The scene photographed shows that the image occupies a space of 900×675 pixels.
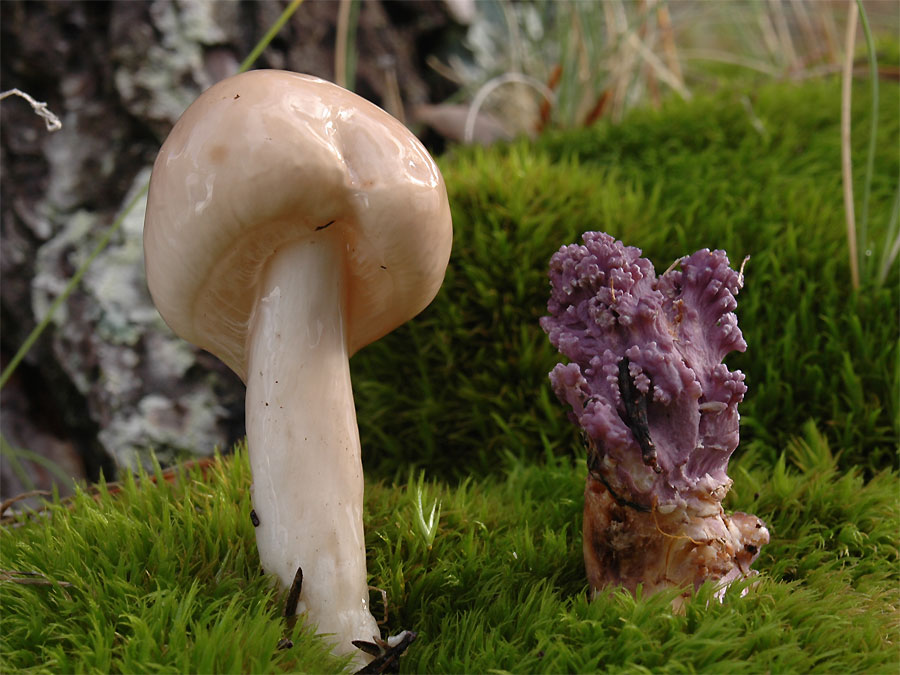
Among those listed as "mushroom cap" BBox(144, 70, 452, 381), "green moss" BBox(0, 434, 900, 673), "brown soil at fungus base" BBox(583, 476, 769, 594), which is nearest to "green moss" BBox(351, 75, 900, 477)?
"green moss" BBox(0, 434, 900, 673)

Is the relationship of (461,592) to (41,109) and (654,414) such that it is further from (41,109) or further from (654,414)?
(41,109)

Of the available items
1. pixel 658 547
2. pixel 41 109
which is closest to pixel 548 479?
pixel 658 547

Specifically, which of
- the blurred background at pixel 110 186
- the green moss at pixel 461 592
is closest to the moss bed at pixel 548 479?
the green moss at pixel 461 592

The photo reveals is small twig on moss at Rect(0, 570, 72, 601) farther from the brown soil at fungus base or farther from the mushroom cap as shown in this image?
the brown soil at fungus base

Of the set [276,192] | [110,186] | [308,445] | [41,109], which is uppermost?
[41,109]

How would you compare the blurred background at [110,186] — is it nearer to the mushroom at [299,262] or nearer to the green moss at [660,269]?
the green moss at [660,269]

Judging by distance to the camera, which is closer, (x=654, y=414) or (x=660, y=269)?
(x=654, y=414)

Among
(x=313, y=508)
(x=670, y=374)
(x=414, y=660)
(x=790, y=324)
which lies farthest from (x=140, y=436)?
(x=790, y=324)

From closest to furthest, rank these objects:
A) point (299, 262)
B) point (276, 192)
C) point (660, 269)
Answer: point (276, 192), point (299, 262), point (660, 269)
